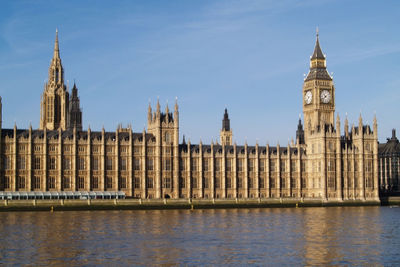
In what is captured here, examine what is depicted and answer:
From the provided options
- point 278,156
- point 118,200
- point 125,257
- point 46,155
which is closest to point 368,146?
point 278,156

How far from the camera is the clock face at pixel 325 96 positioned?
529 ft

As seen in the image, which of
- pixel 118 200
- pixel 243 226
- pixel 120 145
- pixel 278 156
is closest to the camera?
pixel 243 226

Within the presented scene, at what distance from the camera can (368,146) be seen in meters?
153

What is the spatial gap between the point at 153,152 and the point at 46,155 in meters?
21.5

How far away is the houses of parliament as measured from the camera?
12744 cm

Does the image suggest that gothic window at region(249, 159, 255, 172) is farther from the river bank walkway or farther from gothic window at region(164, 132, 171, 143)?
gothic window at region(164, 132, 171, 143)

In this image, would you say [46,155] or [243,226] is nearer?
[243,226]

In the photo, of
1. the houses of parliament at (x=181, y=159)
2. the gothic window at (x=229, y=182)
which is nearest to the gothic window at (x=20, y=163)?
the houses of parliament at (x=181, y=159)

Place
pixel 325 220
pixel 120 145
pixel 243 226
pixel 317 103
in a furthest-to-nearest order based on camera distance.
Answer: pixel 317 103, pixel 120 145, pixel 325 220, pixel 243 226

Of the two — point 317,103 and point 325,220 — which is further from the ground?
point 317,103

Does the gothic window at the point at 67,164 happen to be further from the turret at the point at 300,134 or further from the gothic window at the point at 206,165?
the turret at the point at 300,134

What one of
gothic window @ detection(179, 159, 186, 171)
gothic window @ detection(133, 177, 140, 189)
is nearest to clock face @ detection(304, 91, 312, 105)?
gothic window @ detection(179, 159, 186, 171)

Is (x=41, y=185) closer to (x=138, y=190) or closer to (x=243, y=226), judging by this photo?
(x=138, y=190)

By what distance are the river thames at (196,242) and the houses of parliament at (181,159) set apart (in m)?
36.6
